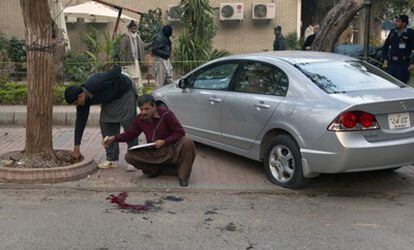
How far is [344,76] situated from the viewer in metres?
6.56

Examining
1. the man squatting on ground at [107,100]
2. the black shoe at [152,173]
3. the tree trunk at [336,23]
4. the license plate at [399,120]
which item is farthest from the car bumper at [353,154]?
the tree trunk at [336,23]

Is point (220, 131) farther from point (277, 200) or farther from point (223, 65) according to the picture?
point (277, 200)

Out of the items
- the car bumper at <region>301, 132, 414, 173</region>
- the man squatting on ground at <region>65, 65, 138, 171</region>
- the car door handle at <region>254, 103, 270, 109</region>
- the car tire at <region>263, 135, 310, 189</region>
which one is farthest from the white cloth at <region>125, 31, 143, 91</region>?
Result: the car bumper at <region>301, 132, 414, 173</region>

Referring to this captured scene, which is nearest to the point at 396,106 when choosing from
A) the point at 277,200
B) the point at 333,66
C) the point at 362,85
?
the point at 362,85

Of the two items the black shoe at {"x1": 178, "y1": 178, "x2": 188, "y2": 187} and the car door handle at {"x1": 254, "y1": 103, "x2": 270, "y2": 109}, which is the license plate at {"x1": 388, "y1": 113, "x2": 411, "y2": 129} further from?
the black shoe at {"x1": 178, "y1": 178, "x2": 188, "y2": 187}

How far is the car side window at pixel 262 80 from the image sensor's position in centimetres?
666

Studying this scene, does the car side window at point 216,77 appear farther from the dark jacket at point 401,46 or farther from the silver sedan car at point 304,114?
the dark jacket at point 401,46

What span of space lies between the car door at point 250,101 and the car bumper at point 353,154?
82 cm

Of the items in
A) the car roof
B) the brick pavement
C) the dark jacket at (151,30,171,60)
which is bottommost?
the brick pavement

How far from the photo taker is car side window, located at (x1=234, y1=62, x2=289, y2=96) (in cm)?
666

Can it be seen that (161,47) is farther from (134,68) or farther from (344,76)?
(344,76)

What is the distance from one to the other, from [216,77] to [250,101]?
1045 millimetres

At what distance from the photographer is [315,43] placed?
37.6 ft

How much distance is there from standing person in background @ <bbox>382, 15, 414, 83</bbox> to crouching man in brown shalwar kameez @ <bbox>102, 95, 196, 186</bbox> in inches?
212
